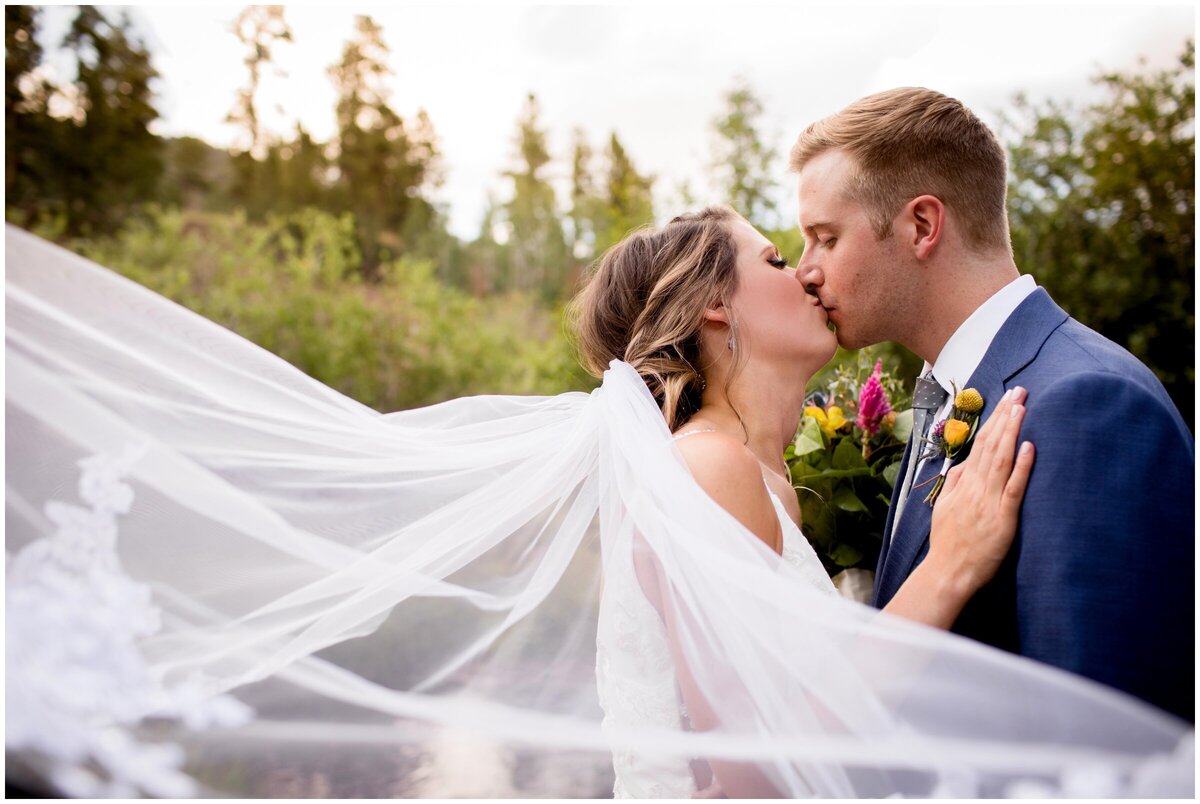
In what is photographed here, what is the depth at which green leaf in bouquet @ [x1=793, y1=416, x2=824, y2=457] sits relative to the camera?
9.52 ft

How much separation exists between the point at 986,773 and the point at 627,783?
0.90 m

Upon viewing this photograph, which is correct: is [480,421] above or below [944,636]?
above

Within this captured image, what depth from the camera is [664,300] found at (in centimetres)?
256

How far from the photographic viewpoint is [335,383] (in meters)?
11.5

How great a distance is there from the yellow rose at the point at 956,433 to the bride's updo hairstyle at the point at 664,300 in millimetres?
641

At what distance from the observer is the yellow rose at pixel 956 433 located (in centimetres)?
213

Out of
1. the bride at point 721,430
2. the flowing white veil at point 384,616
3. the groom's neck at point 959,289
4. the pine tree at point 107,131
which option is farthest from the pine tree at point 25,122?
the groom's neck at point 959,289

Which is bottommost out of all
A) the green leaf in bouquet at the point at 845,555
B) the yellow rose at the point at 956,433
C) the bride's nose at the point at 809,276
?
the green leaf in bouquet at the point at 845,555

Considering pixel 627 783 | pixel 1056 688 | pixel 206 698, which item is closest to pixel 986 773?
pixel 1056 688

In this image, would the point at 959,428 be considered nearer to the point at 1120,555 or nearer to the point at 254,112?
the point at 1120,555

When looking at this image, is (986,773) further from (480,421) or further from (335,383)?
(335,383)

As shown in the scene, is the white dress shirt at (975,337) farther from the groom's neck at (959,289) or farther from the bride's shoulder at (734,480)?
the bride's shoulder at (734,480)

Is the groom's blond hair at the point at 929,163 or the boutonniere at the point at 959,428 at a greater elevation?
the groom's blond hair at the point at 929,163

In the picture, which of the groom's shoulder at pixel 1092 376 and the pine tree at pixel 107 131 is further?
the pine tree at pixel 107 131
